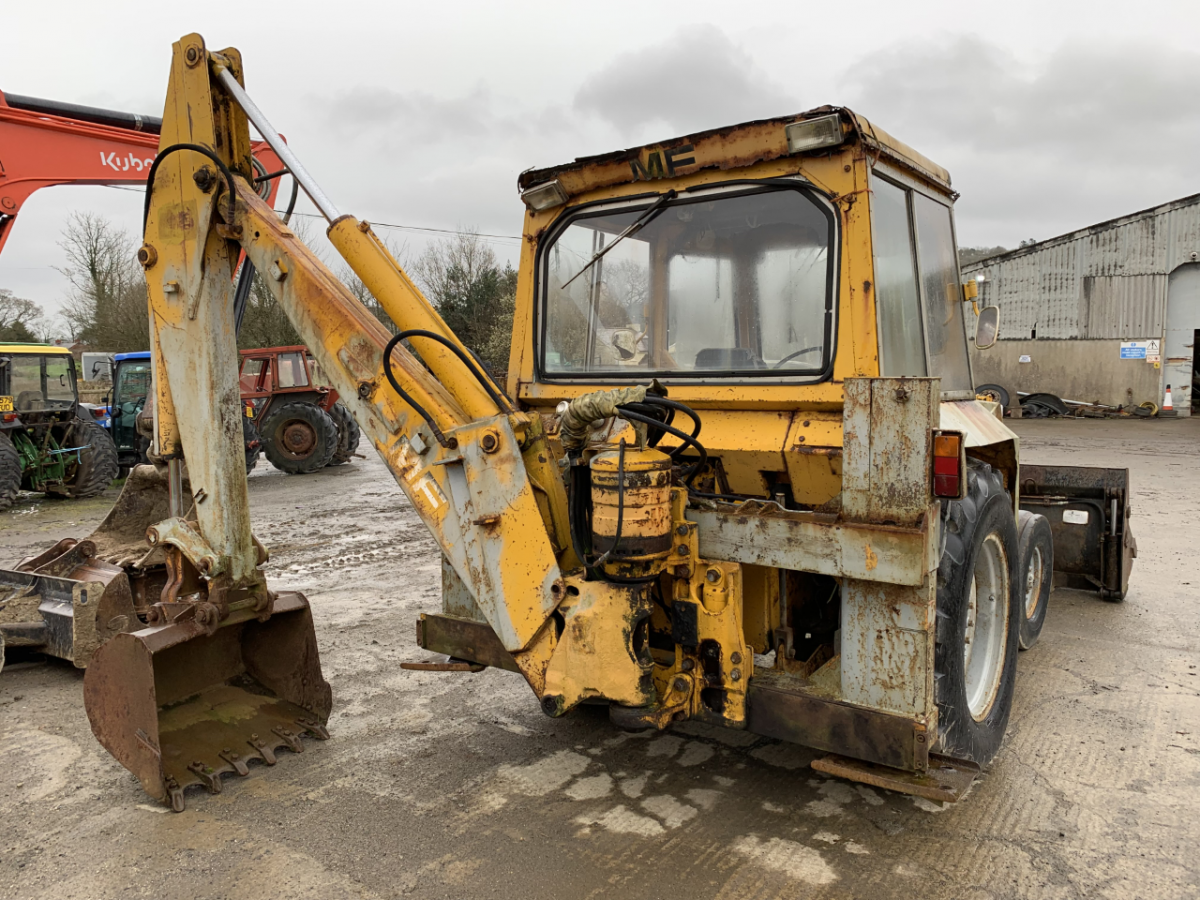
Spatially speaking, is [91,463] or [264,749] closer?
[264,749]

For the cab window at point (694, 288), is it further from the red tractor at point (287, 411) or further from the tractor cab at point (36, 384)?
the red tractor at point (287, 411)

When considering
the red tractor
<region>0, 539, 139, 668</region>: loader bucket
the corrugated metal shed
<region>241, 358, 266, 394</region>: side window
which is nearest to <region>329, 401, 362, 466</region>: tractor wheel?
the red tractor

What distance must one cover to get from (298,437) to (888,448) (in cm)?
1247

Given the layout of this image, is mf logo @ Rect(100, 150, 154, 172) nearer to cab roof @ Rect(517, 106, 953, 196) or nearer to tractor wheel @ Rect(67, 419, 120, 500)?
cab roof @ Rect(517, 106, 953, 196)

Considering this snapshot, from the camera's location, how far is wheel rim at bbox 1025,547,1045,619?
4826mm

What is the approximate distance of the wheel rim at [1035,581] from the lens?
4826 millimetres

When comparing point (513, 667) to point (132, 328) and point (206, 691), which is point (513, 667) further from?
point (132, 328)

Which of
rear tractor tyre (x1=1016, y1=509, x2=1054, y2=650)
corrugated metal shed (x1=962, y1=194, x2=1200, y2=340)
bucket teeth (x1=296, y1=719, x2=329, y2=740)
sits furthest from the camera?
corrugated metal shed (x1=962, y1=194, x2=1200, y2=340)

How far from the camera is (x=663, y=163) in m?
3.35

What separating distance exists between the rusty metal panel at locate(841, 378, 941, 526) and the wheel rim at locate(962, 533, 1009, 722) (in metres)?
Answer: 0.93

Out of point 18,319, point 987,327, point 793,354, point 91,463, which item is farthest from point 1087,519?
point 18,319

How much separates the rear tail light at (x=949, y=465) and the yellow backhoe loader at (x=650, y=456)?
1cm

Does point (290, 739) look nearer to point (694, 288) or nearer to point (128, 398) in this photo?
point (694, 288)

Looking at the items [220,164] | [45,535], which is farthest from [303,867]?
[45,535]
